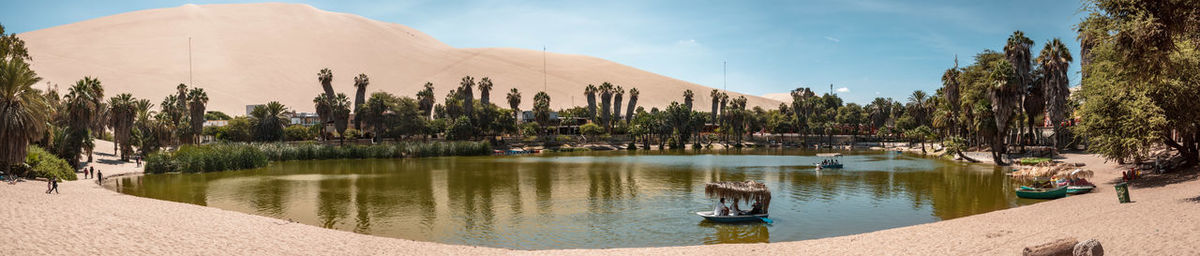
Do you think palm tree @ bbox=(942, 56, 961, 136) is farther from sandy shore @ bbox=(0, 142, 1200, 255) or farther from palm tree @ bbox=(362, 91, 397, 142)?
palm tree @ bbox=(362, 91, 397, 142)

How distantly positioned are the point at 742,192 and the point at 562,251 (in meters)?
10.0

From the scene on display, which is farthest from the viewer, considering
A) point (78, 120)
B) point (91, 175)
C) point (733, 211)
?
point (78, 120)

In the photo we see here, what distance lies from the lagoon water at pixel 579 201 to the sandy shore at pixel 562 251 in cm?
263

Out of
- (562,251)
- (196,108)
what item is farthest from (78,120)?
(562,251)

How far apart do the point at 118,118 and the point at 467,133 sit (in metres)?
48.1

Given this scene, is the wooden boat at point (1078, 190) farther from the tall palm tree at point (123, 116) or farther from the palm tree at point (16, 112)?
the tall palm tree at point (123, 116)

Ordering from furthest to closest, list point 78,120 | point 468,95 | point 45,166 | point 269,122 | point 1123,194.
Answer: point 468,95
point 269,122
point 78,120
point 45,166
point 1123,194

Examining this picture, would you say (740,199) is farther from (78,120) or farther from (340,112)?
(340,112)

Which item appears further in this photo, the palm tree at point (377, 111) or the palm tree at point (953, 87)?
the palm tree at point (377, 111)

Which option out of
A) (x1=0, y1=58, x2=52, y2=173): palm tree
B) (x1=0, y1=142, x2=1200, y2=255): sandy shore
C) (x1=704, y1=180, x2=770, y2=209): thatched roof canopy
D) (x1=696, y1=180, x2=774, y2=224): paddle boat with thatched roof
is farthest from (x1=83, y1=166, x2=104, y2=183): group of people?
(x1=704, y1=180, x2=770, y2=209): thatched roof canopy

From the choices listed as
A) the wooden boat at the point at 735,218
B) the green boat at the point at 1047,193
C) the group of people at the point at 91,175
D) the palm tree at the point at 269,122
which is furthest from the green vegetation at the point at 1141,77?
the palm tree at the point at 269,122

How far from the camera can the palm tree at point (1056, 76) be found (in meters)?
61.1

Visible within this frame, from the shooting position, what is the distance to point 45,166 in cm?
3903

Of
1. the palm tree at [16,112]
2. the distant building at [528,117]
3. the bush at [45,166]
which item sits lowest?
the bush at [45,166]
